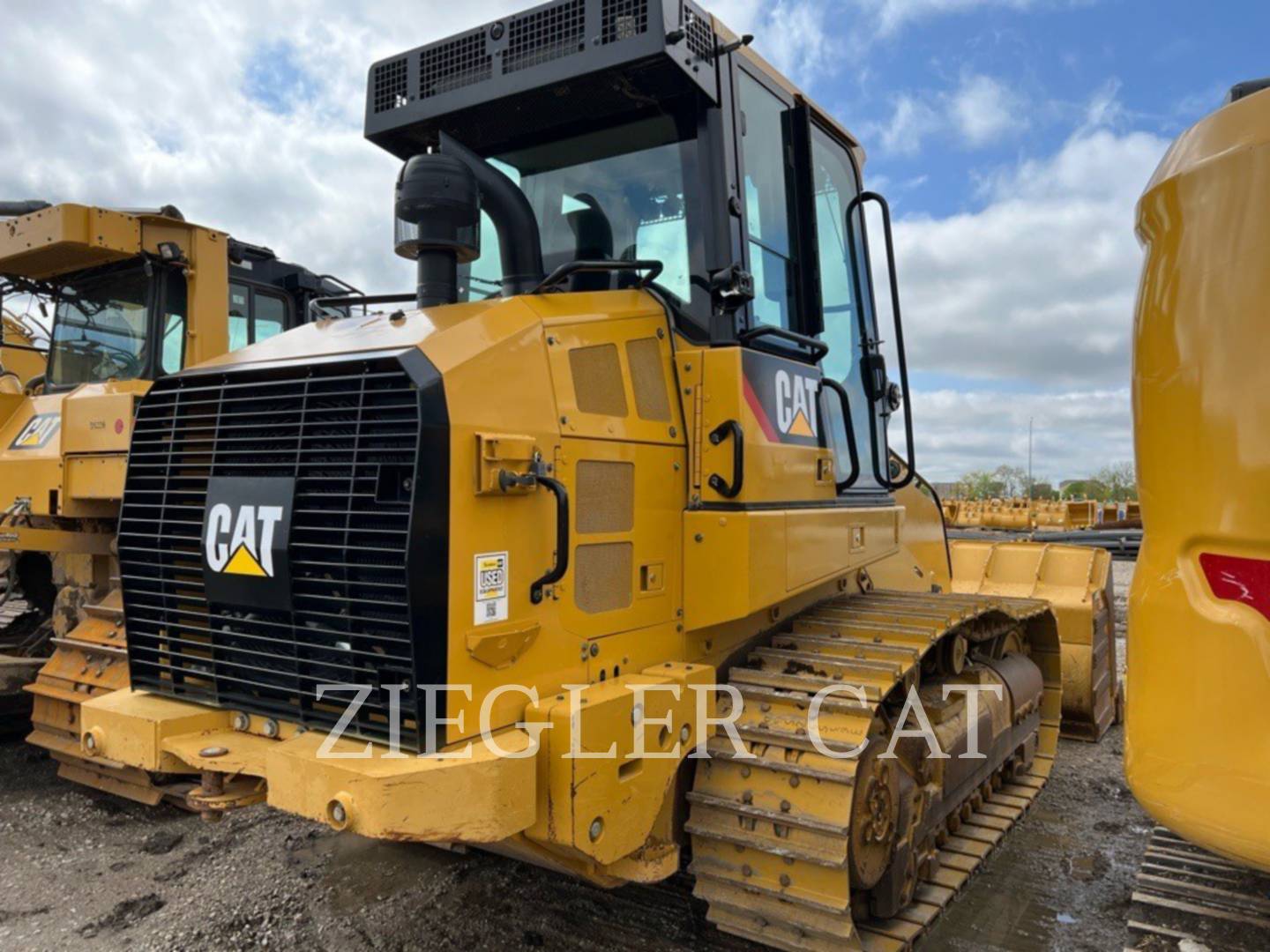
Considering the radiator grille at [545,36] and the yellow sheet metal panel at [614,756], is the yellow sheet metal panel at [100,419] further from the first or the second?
the yellow sheet metal panel at [614,756]

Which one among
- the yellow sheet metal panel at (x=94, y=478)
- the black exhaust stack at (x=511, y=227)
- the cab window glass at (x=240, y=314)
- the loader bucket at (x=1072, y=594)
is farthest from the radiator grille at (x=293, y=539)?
the cab window glass at (x=240, y=314)

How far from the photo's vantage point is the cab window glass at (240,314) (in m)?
7.84

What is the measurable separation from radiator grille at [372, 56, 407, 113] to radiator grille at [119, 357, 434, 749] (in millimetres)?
1520

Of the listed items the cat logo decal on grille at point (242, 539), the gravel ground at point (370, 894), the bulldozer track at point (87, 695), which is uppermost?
the cat logo decal on grille at point (242, 539)

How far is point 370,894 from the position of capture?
3986 mm

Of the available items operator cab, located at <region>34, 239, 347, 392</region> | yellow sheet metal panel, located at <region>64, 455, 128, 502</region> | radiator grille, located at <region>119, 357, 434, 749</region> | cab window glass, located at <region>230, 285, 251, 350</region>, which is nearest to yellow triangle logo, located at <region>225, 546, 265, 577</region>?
radiator grille, located at <region>119, 357, 434, 749</region>

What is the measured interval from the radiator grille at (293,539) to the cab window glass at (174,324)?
13.2ft

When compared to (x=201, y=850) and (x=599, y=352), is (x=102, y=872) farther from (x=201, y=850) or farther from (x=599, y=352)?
(x=599, y=352)

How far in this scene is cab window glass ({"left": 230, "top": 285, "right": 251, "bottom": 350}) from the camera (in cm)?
784

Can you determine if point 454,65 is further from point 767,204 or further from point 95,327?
point 95,327

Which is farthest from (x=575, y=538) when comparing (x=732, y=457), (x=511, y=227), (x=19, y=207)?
(x=19, y=207)

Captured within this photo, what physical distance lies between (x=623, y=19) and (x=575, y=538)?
5.97 ft

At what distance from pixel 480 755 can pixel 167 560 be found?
1.44 meters

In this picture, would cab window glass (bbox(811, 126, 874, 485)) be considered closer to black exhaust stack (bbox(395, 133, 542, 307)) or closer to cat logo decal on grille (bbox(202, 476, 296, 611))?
black exhaust stack (bbox(395, 133, 542, 307))
